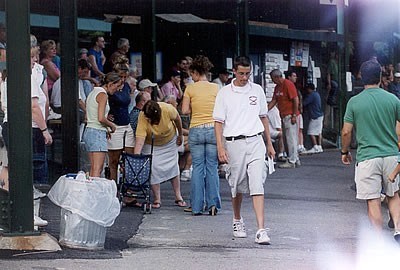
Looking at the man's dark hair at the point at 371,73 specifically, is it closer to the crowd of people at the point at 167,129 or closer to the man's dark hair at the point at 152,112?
the crowd of people at the point at 167,129

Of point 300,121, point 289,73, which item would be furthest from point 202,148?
point 289,73

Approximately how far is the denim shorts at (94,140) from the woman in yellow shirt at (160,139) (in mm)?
511

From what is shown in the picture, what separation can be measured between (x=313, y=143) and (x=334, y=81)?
173 cm

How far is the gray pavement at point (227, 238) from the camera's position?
919 centimetres

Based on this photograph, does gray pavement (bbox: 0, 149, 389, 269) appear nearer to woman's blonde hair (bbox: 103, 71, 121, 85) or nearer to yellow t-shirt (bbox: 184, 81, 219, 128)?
yellow t-shirt (bbox: 184, 81, 219, 128)

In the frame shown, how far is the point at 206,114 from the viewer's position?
1252 centimetres

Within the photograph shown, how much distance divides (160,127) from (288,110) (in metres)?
7.24

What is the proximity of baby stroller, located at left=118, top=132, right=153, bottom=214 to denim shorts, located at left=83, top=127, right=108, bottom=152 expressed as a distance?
35 centimetres

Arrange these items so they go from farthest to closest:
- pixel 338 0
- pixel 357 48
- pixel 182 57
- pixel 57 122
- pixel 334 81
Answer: pixel 357 48 → pixel 334 81 → pixel 338 0 → pixel 182 57 → pixel 57 122

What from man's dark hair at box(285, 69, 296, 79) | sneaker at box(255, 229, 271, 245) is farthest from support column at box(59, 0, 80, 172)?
man's dark hair at box(285, 69, 296, 79)

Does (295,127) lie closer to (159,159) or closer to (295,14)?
(295,14)

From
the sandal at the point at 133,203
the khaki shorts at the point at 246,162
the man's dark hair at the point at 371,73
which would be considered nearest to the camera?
the man's dark hair at the point at 371,73

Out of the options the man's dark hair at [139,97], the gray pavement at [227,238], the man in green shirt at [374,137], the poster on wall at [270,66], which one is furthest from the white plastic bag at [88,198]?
the poster on wall at [270,66]

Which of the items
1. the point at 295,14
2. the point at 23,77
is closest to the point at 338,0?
the point at 295,14
